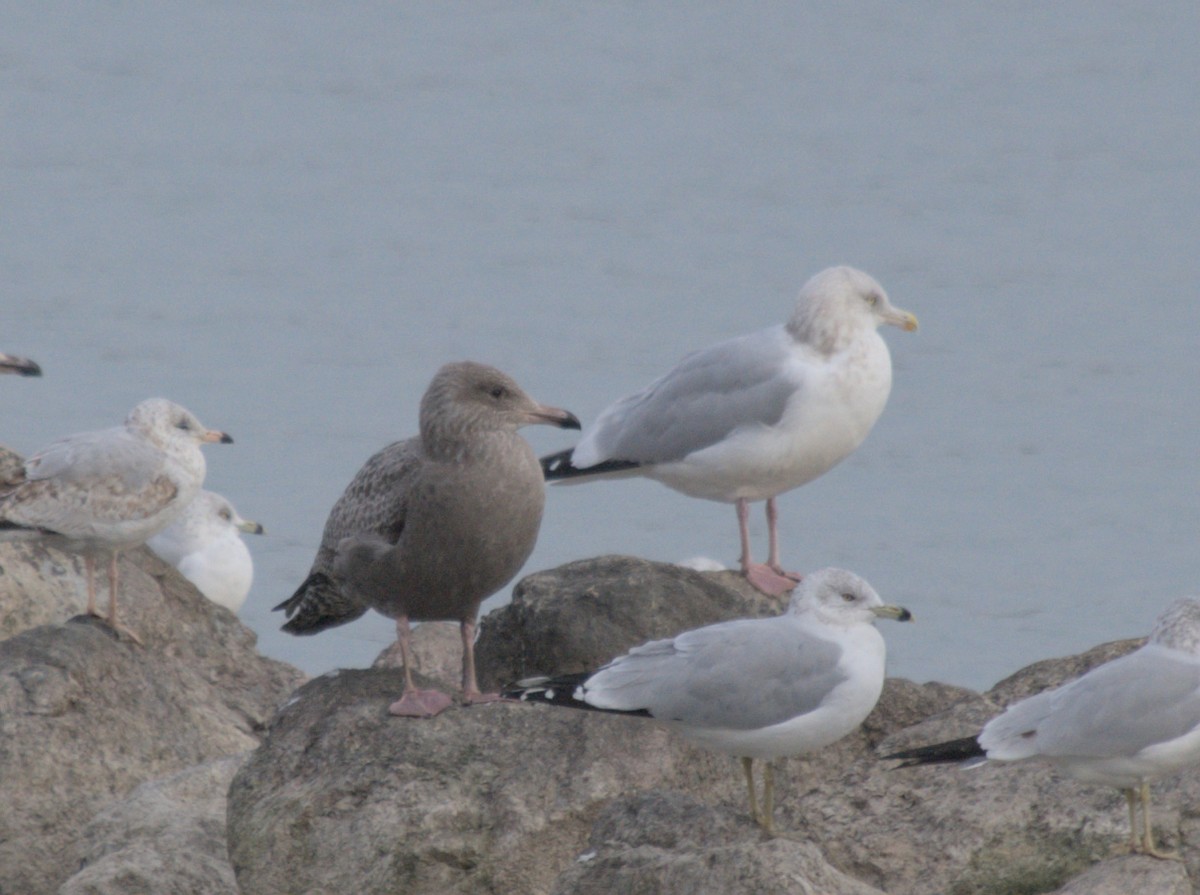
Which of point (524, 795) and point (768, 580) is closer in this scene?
point (524, 795)

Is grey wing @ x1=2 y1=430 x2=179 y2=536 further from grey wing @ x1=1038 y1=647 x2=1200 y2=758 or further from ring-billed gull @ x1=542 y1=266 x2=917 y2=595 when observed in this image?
grey wing @ x1=1038 y1=647 x2=1200 y2=758

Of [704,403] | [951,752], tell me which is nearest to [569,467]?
[704,403]

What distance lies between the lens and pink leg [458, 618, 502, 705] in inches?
264

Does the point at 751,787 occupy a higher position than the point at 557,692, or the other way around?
the point at 557,692

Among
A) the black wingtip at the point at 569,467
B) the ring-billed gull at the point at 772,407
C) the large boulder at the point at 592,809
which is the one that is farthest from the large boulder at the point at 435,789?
the black wingtip at the point at 569,467

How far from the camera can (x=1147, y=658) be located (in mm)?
5988

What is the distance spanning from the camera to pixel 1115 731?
18.9 feet

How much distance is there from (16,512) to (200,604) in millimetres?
1391

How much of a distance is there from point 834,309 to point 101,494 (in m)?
2.87

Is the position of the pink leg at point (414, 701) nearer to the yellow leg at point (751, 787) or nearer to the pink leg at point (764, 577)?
the yellow leg at point (751, 787)

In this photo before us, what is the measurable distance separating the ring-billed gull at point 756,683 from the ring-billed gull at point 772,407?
2279 mm

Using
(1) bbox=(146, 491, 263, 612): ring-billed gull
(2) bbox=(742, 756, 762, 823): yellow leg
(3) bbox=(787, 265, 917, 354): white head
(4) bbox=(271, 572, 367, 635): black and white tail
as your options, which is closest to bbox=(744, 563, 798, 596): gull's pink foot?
(3) bbox=(787, 265, 917, 354): white head

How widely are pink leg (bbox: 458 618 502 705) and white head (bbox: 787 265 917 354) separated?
2.26 metres

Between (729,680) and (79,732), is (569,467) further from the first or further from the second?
(729,680)
